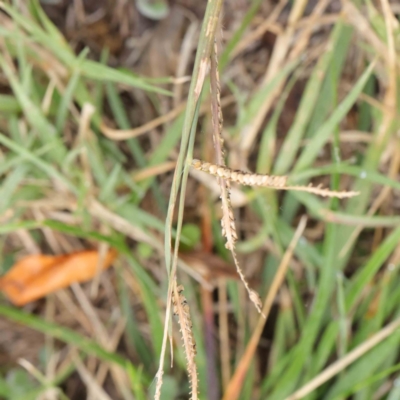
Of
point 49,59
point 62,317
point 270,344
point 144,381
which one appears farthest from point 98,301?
point 49,59

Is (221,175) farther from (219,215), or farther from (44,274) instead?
(44,274)

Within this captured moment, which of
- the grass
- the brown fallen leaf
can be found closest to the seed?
the grass

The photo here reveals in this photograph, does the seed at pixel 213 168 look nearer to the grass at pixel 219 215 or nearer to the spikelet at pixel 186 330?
the spikelet at pixel 186 330

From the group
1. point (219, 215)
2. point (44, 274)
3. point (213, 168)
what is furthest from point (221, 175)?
point (44, 274)

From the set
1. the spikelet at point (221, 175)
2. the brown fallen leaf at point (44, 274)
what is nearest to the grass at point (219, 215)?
the brown fallen leaf at point (44, 274)

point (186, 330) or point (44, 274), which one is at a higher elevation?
point (186, 330)

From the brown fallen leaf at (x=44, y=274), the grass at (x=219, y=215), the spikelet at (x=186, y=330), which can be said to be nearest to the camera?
the spikelet at (x=186, y=330)

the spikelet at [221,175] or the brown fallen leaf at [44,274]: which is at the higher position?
the spikelet at [221,175]
